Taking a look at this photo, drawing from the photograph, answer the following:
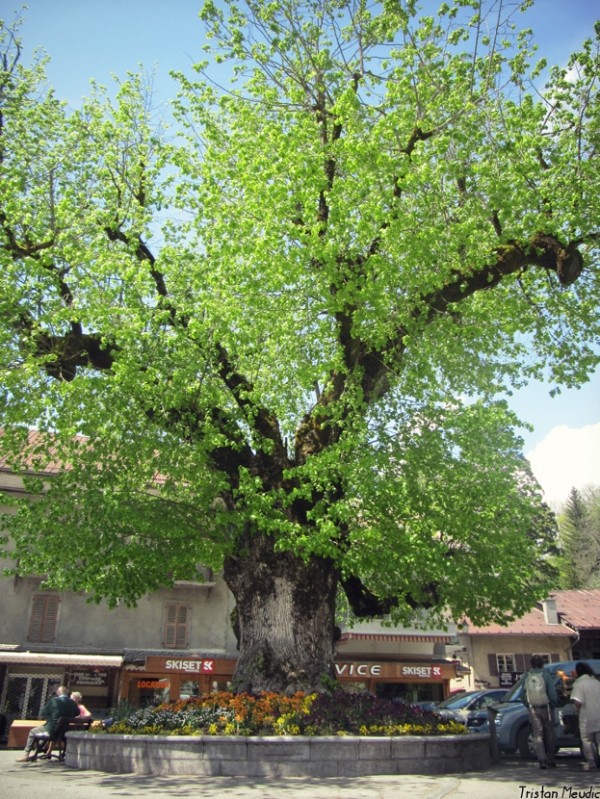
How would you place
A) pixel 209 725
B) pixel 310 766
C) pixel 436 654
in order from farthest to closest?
pixel 436 654, pixel 209 725, pixel 310 766

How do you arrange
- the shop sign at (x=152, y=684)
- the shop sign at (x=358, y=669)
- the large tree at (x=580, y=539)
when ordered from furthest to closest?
the large tree at (x=580, y=539)
the shop sign at (x=358, y=669)
the shop sign at (x=152, y=684)

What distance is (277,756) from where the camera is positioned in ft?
31.5

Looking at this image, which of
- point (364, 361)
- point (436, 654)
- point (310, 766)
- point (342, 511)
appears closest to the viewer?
point (310, 766)

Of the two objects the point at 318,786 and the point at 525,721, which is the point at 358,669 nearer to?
the point at 525,721

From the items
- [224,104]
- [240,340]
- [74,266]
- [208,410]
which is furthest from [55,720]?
[224,104]

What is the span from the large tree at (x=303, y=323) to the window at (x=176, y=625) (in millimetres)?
14468

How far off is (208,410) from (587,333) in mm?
9024

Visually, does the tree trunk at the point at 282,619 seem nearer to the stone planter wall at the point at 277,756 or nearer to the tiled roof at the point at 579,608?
the stone planter wall at the point at 277,756

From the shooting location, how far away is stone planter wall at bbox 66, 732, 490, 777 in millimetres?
9539

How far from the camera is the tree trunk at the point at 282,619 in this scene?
1184 centimetres

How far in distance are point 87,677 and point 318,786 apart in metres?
20.3

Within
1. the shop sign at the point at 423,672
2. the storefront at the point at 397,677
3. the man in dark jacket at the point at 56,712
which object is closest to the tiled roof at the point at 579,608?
the storefront at the point at 397,677

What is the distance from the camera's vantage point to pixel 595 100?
1322 cm

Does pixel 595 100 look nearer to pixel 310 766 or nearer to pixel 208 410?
pixel 208 410
